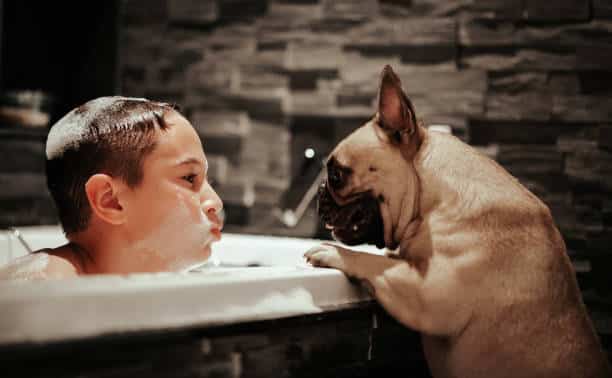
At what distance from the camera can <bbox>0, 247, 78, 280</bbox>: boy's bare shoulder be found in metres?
1.32

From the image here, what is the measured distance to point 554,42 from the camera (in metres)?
2.60

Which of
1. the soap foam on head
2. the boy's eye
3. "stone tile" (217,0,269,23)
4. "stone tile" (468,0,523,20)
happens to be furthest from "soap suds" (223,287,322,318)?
"stone tile" (217,0,269,23)

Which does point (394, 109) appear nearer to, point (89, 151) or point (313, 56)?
point (89, 151)

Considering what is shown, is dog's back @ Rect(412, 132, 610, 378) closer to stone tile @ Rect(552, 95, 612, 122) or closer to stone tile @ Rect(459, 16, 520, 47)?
stone tile @ Rect(552, 95, 612, 122)

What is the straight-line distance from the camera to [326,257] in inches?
55.2

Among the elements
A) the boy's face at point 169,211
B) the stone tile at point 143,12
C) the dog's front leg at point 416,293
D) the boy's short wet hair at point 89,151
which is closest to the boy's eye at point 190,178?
the boy's face at point 169,211

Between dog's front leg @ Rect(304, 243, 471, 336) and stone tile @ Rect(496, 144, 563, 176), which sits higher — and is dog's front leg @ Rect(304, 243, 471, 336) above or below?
below

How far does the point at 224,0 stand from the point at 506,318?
90.6 inches

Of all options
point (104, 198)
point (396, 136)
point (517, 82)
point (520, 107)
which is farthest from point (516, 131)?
point (104, 198)

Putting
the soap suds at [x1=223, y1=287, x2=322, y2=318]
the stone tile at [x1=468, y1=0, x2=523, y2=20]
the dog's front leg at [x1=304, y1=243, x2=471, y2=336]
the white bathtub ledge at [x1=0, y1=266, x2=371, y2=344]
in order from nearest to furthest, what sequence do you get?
1. the white bathtub ledge at [x1=0, y1=266, x2=371, y2=344]
2. the soap suds at [x1=223, y1=287, x2=322, y2=318]
3. the dog's front leg at [x1=304, y1=243, x2=471, y2=336]
4. the stone tile at [x1=468, y1=0, x2=523, y2=20]

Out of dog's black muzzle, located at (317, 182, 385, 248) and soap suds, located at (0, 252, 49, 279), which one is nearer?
soap suds, located at (0, 252, 49, 279)

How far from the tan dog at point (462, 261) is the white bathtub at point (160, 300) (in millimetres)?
137

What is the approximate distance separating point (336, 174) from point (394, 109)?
22 centimetres

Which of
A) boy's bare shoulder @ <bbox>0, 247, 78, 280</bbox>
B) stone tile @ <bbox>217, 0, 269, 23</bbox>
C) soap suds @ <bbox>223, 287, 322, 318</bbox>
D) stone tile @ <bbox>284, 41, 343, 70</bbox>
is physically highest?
stone tile @ <bbox>217, 0, 269, 23</bbox>
